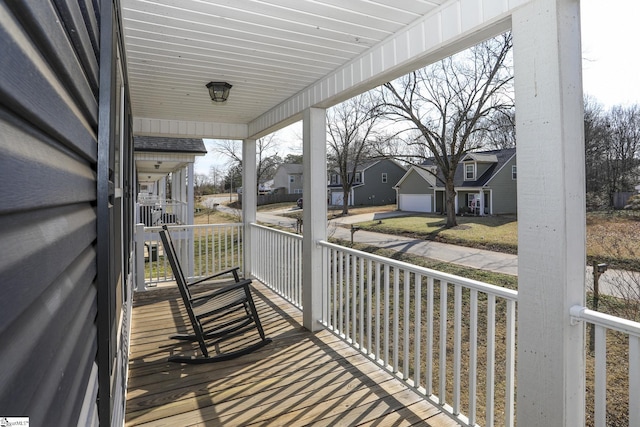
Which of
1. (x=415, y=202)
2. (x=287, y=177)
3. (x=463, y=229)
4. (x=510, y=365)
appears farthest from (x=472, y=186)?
(x=287, y=177)

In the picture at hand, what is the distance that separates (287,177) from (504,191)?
53.9 ft

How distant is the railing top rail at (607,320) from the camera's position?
1526mm

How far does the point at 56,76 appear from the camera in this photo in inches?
22.5

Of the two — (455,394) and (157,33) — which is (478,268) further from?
(157,33)

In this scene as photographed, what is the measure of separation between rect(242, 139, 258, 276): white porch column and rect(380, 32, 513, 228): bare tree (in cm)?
448

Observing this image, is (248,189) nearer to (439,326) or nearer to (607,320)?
(439,326)

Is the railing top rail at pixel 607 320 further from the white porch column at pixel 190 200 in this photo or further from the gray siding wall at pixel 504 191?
the white porch column at pixel 190 200

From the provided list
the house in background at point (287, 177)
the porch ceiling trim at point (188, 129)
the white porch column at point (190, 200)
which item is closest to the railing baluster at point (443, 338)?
the porch ceiling trim at point (188, 129)

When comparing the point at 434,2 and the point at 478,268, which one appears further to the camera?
the point at 478,268

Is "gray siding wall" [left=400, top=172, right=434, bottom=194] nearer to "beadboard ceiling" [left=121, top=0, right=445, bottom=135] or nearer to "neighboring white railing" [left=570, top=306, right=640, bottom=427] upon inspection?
"beadboard ceiling" [left=121, top=0, right=445, bottom=135]

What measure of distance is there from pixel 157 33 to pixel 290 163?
65.3 ft

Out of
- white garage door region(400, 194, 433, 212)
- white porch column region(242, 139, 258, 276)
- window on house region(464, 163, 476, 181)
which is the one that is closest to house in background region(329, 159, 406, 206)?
white garage door region(400, 194, 433, 212)

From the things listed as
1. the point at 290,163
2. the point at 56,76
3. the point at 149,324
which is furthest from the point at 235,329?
the point at 290,163

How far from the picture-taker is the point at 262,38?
2.76 meters
